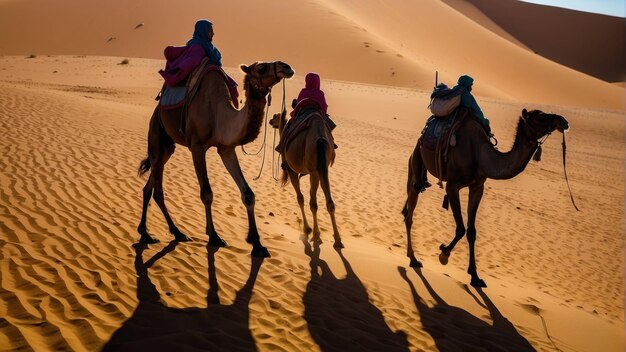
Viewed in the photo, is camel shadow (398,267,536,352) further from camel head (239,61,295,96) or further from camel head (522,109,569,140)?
camel head (239,61,295,96)

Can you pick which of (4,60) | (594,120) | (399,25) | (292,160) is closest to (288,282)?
(292,160)

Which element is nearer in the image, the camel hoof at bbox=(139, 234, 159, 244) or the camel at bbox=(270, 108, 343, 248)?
the camel hoof at bbox=(139, 234, 159, 244)

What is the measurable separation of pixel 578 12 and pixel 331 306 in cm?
12169

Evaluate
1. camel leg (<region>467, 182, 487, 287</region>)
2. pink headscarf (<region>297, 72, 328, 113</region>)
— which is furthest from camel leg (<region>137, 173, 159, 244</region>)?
camel leg (<region>467, 182, 487, 287</region>)

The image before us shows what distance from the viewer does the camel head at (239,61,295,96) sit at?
515cm

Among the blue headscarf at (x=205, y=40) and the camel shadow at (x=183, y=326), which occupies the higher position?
the blue headscarf at (x=205, y=40)

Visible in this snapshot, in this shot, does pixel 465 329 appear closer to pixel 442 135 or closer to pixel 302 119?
pixel 442 135

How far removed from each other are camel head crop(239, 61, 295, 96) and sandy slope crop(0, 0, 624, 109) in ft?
124

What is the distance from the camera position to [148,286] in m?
4.89

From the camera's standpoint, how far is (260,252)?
6156mm

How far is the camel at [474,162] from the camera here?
19.1 ft

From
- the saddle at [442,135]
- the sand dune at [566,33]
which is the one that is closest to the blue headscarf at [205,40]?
the saddle at [442,135]

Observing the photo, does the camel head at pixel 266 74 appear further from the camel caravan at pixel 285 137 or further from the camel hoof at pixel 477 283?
the camel hoof at pixel 477 283

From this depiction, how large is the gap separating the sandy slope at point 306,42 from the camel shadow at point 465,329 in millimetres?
37445
